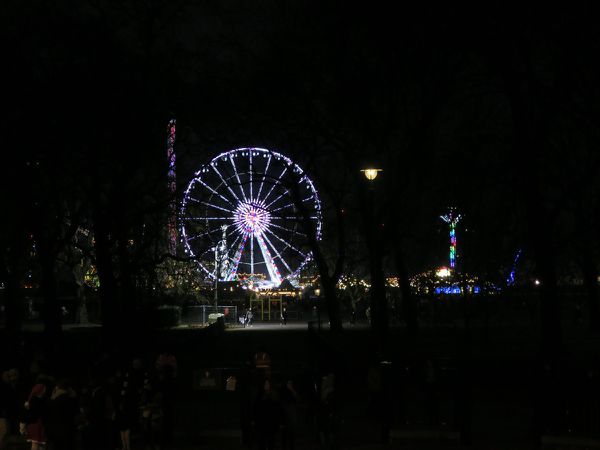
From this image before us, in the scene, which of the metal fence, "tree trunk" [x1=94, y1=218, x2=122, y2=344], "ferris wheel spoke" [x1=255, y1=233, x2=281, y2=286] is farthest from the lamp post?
the metal fence

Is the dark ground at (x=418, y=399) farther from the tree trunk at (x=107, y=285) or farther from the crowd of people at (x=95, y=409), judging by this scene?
the crowd of people at (x=95, y=409)

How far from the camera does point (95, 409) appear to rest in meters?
15.4

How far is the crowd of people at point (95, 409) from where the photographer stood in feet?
48.4

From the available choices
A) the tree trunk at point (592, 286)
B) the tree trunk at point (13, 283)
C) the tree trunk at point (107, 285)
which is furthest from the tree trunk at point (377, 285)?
the tree trunk at point (592, 286)

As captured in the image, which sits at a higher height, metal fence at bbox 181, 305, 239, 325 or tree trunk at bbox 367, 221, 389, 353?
metal fence at bbox 181, 305, 239, 325

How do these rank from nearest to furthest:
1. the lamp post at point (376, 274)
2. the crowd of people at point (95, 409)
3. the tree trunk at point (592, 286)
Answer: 1. the crowd of people at point (95, 409)
2. the lamp post at point (376, 274)
3. the tree trunk at point (592, 286)

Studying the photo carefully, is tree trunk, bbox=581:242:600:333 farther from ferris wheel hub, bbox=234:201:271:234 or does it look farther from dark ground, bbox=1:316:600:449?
ferris wheel hub, bbox=234:201:271:234

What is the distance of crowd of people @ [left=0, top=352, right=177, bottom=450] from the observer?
14.8 metres

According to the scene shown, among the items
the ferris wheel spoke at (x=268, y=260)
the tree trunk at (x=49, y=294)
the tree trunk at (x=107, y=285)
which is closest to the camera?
the tree trunk at (x=49, y=294)

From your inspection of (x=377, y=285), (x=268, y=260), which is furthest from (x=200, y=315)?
(x=377, y=285)

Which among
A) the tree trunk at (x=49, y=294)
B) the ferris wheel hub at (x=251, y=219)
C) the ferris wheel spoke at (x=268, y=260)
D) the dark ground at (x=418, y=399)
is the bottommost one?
the dark ground at (x=418, y=399)

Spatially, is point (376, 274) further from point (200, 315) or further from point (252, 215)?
point (200, 315)


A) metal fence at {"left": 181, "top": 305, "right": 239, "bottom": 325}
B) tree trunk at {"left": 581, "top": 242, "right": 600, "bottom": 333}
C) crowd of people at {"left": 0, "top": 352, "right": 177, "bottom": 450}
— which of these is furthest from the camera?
metal fence at {"left": 181, "top": 305, "right": 239, "bottom": 325}

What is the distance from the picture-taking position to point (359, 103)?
1143 inches
